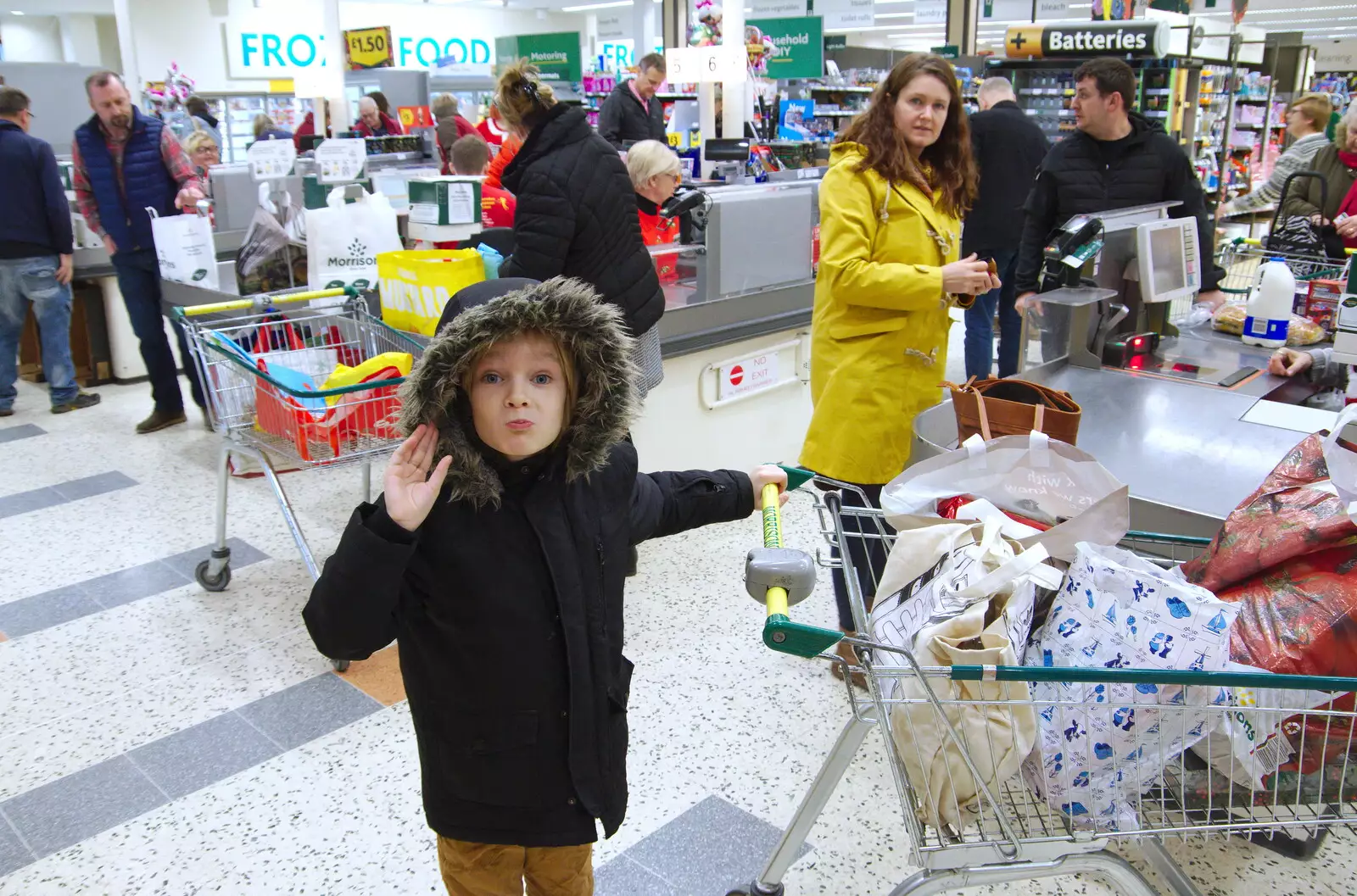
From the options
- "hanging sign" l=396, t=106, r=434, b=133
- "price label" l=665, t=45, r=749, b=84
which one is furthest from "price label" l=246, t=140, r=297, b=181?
"hanging sign" l=396, t=106, r=434, b=133

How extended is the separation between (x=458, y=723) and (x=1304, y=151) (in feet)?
23.0

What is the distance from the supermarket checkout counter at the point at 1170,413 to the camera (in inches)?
78.3

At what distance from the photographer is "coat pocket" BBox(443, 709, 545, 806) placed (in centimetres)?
135

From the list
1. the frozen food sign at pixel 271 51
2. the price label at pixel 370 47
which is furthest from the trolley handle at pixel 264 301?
the price label at pixel 370 47

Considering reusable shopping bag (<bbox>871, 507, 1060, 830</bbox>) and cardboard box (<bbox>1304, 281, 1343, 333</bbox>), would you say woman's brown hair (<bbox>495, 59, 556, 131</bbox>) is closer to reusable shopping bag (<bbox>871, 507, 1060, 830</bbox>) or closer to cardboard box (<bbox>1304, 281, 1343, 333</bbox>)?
reusable shopping bag (<bbox>871, 507, 1060, 830</bbox>)

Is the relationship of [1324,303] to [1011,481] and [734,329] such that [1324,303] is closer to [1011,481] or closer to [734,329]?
[734,329]

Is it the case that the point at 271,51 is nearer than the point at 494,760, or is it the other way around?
the point at 494,760

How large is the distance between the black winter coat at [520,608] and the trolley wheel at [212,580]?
2204 millimetres

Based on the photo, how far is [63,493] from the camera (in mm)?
4285

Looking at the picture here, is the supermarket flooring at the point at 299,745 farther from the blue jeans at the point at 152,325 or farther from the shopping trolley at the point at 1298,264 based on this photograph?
the shopping trolley at the point at 1298,264

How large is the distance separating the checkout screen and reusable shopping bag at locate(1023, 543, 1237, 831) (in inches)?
77.5

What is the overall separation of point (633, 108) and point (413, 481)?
24.2ft

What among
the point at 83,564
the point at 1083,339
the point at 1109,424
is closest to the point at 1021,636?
the point at 1109,424

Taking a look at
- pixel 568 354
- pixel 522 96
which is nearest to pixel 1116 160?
pixel 522 96
